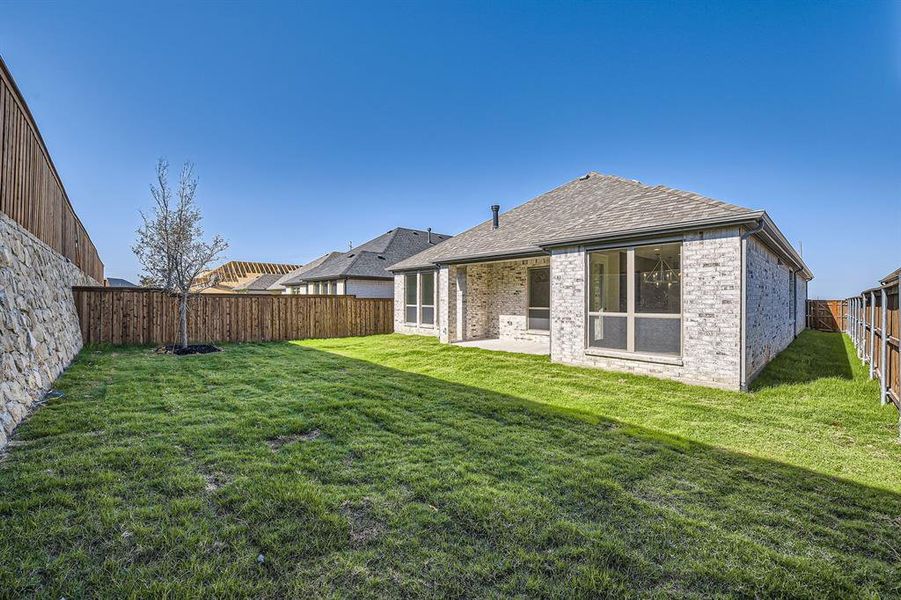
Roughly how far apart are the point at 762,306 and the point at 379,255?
53.6 ft

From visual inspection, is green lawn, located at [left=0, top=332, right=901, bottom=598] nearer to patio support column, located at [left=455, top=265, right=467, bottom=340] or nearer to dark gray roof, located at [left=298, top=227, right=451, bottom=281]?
patio support column, located at [left=455, top=265, right=467, bottom=340]

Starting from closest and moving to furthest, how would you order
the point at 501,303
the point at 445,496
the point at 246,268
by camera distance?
the point at 445,496 < the point at 501,303 < the point at 246,268

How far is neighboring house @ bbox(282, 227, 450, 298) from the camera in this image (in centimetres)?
1856

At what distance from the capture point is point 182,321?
11.3 meters

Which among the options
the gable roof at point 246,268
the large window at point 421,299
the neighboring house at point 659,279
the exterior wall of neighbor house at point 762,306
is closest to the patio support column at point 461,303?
the neighboring house at point 659,279

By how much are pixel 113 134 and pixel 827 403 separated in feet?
59.1

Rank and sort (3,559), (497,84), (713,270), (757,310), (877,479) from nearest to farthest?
(3,559)
(877,479)
(713,270)
(757,310)
(497,84)

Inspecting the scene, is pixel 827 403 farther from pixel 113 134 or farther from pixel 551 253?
pixel 113 134

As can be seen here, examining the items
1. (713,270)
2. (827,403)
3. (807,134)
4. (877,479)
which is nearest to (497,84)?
(713,270)

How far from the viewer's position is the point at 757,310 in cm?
754

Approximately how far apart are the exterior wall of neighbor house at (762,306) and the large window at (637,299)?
Answer: 1.12 meters

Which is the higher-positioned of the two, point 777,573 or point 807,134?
point 807,134

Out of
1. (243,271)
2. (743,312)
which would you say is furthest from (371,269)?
(243,271)

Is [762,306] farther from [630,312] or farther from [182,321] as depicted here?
[182,321]
